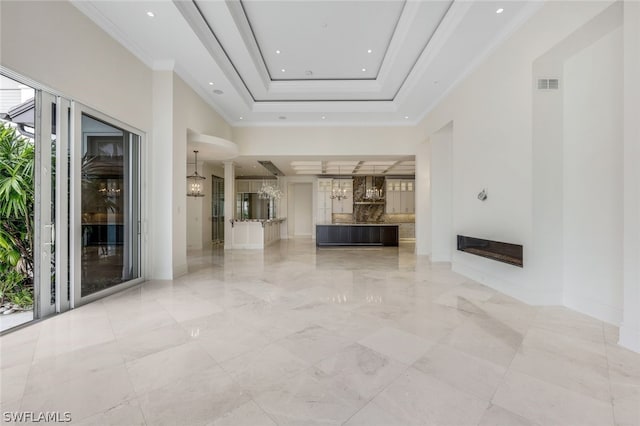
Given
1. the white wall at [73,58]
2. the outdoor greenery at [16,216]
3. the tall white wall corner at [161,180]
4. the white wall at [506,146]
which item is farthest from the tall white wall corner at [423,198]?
the outdoor greenery at [16,216]

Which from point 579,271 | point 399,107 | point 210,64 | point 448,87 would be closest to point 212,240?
point 210,64

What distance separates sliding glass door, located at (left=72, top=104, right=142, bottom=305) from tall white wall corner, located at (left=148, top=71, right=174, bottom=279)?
0.78 feet

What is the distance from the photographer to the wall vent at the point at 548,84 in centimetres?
373

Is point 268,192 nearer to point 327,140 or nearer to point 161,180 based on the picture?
point 327,140

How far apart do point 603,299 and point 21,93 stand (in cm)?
727

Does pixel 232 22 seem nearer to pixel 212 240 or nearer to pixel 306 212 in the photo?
pixel 212 240

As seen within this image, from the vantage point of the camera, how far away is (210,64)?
4.93m

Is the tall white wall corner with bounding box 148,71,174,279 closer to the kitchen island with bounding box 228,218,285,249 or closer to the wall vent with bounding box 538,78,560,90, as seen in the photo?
the kitchen island with bounding box 228,218,285,249

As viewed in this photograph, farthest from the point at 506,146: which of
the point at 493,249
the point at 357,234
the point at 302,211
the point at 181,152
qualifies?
the point at 302,211

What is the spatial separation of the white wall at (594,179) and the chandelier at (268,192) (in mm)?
10009

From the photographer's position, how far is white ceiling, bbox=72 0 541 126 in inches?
149

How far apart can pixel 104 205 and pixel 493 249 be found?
6208 millimetres

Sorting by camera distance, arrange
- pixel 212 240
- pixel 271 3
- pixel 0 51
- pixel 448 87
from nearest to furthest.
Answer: pixel 0 51 → pixel 271 3 → pixel 448 87 → pixel 212 240

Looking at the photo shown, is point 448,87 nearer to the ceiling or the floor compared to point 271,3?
nearer to the floor
